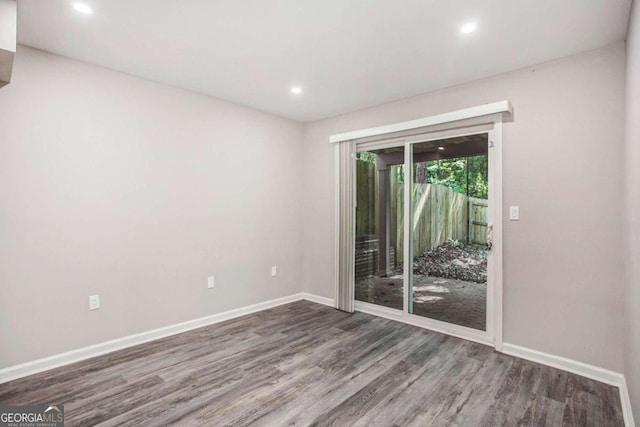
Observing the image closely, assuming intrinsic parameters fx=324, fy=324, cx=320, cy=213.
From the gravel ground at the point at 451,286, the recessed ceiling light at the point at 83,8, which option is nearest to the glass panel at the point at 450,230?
the gravel ground at the point at 451,286

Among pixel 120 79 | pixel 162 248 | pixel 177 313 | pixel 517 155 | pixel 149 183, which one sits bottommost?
pixel 177 313

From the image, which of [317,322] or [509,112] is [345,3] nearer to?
[509,112]

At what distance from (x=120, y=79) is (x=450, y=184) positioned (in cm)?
337

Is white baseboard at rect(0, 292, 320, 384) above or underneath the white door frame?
underneath

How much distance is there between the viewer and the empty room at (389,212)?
212 centimetres

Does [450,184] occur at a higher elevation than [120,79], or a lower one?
lower

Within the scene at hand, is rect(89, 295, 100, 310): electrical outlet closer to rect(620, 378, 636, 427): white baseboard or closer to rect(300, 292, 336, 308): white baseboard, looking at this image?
rect(300, 292, 336, 308): white baseboard

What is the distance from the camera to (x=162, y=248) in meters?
3.28

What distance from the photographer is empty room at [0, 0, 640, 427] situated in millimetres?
2117

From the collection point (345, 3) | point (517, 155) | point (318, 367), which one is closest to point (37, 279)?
point (318, 367)

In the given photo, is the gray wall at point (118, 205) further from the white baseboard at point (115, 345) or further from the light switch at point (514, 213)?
the light switch at point (514, 213)

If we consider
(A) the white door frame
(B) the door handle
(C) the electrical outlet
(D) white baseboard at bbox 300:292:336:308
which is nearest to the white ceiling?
(A) the white door frame

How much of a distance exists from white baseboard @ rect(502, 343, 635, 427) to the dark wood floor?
0.07 m

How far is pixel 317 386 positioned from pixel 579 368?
6.82 ft
